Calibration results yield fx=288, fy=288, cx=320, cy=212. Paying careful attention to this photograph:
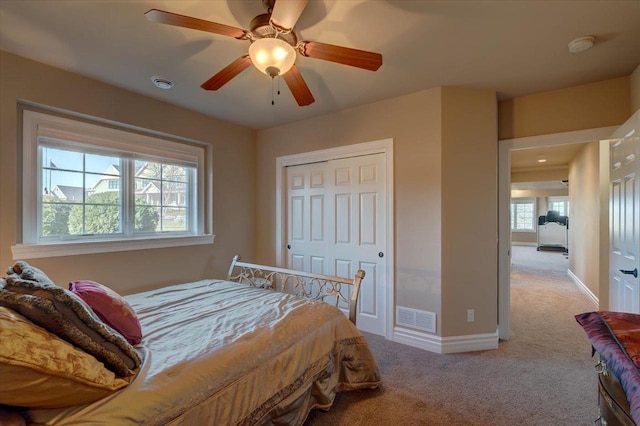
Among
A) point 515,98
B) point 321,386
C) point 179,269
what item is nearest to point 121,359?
point 321,386

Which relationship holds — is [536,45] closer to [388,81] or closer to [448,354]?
[388,81]

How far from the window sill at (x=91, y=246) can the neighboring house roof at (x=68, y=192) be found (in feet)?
1.46

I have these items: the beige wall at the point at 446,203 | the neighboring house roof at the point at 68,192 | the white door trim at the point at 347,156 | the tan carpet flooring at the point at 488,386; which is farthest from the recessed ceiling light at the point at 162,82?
the tan carpet flooring at the point at 488,386

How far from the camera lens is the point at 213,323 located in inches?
64.7

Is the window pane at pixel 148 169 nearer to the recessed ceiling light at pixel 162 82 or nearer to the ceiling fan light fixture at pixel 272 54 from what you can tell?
the recessed ceiling light at pixel 162 82

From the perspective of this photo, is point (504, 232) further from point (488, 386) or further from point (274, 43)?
point (274, 43)

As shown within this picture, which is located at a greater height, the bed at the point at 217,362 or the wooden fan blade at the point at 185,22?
the wooden fan blade at the point at 185,22

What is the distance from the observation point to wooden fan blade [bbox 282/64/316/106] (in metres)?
1.87

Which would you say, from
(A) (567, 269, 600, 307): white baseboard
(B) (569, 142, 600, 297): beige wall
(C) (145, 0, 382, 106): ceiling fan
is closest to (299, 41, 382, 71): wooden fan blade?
(C) (145, 0, 382, 106): ceiling fan

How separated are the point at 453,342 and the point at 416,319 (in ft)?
1.24

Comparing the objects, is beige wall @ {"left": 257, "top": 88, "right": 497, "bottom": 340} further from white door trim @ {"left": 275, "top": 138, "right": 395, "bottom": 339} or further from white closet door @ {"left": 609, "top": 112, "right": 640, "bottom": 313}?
white closet door @ {"left": 609, "top": 112, "right": 640, "bottom": 313}

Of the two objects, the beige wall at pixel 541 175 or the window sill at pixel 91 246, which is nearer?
the window sill at pixel 91 246

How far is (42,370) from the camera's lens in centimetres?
86

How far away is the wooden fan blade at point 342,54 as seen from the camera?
158 centimetres
